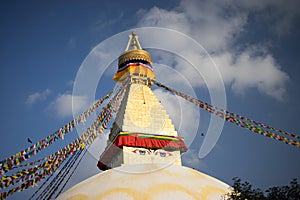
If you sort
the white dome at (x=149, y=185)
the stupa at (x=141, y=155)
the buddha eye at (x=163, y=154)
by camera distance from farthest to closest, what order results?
the buddha eye at (x=163, y=154) → the stupa at (x=141, y=155) → the white dome at (x=149, y=185)

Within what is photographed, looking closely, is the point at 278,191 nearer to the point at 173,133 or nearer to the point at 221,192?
the point at 221,192

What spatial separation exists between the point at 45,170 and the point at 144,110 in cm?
538

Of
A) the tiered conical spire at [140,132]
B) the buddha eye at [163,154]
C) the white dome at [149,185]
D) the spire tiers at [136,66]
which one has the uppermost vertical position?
the spire tiers at [136,66]

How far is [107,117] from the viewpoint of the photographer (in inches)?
565

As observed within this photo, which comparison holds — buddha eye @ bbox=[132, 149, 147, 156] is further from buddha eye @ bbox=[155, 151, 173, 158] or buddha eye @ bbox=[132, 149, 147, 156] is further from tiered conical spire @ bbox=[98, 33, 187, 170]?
buddha eye @ bbox=[155, 151, 173, 158]

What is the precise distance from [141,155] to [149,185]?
390 centimetres

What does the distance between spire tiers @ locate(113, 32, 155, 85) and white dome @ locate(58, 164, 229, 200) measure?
7085 millimetres

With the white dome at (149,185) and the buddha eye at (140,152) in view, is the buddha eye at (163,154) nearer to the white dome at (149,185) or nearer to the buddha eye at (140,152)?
the buddha eye at (140,152)

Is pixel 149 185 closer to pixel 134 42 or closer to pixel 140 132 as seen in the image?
pixel 140 132

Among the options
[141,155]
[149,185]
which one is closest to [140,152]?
[141,155]

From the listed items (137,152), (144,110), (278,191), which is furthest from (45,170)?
(278,191)

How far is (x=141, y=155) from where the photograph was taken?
511 inches

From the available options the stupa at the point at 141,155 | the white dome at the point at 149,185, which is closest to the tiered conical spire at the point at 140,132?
the stupa at the point at 141,155

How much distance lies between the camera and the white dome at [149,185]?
8859 mm
